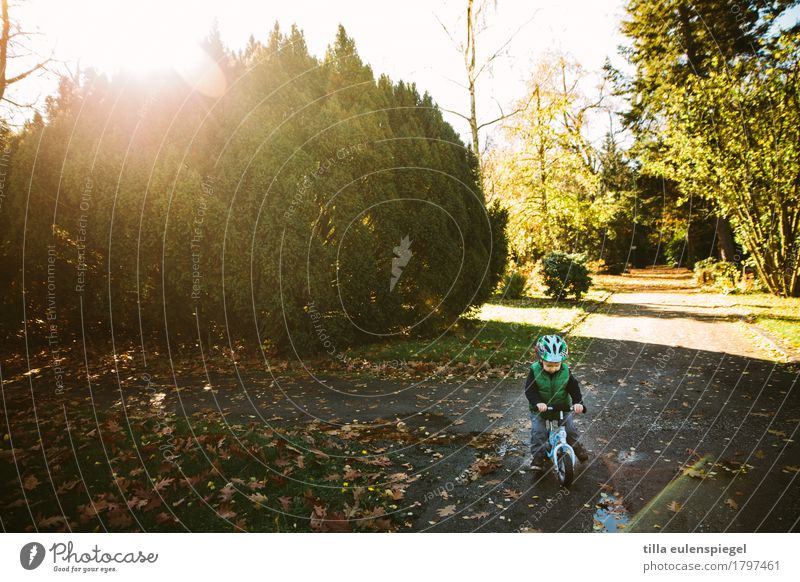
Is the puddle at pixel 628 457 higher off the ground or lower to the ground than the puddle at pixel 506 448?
lower

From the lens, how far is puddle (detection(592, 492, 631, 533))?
3582 mm

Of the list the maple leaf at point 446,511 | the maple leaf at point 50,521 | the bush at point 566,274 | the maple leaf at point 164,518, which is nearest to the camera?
the maple leaf at point 50,521

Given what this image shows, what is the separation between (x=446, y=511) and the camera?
3.87 metres

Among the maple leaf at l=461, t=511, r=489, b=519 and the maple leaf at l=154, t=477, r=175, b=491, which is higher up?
the maple leaf at l=154, t=477, r=175, b=491

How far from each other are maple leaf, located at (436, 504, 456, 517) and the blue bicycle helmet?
174 cm

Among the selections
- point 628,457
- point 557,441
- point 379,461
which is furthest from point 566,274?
point 379,461

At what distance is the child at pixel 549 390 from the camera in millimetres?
4410

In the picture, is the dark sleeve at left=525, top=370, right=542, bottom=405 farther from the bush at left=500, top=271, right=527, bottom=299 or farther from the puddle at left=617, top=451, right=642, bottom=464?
the bush at left=500, top=271, right=527, bottom=299

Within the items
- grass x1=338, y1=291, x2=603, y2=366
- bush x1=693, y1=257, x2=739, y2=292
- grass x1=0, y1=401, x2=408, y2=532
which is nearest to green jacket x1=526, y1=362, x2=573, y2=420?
grass x1=0, y1=401, x2=408, y2=532

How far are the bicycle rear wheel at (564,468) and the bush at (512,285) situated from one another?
15.8m

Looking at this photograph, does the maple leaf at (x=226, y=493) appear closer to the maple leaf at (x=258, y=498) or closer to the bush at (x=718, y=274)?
the maple leaf at (x=258, y=498)

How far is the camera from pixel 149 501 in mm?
3961
